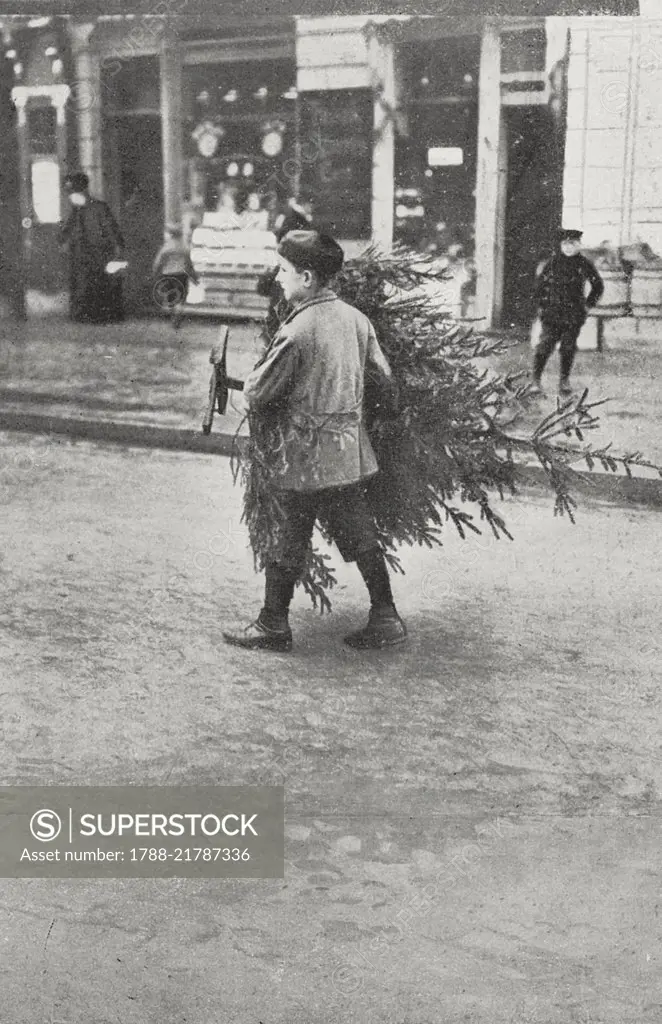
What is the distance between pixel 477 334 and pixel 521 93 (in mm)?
8551

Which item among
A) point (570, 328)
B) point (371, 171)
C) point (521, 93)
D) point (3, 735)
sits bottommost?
point (3, 735)

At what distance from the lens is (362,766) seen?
3.80 meters

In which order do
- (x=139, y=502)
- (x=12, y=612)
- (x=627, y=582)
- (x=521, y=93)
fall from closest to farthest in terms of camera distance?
1. (x=12, y=612)
2. (x=627, y=582)
3. (x=139, y=502)
4. (x=521, y=93)

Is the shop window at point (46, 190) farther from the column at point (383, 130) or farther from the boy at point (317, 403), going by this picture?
the boy at point (317, 403)

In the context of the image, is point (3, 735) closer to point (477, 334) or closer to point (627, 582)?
point (477, 334)

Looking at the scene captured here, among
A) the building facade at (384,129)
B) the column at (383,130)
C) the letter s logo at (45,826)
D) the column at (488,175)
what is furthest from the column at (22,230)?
the letter s logo at (45,826)

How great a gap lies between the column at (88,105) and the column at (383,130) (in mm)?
2854

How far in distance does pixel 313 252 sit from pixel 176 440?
4.80 meters

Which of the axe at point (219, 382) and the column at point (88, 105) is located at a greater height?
the column at point (88, 105)

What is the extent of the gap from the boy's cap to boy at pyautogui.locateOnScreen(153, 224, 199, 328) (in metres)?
8.48

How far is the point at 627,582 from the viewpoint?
226 inches

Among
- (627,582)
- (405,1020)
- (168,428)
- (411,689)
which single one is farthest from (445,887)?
(168,428)

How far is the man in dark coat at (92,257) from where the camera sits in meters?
12.3

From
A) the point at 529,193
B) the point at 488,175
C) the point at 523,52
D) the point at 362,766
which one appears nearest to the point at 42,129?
the point at 488,175
